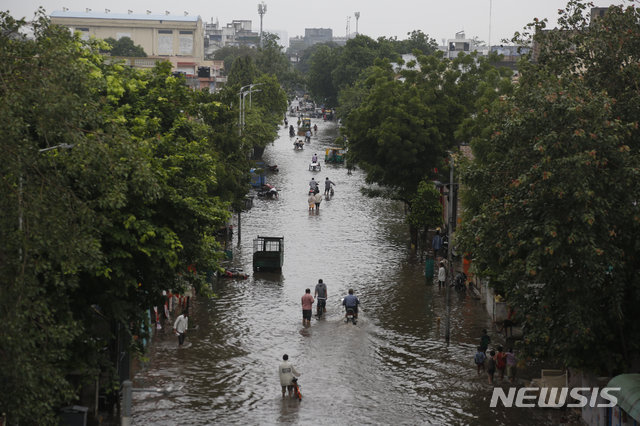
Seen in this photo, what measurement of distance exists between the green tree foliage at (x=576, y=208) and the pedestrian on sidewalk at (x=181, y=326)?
8781mm

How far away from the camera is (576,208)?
16.2m

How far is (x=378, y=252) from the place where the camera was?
37.9 m

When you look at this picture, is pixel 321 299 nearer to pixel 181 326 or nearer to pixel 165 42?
pixel 181 326

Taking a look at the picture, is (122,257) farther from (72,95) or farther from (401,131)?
(401,131)

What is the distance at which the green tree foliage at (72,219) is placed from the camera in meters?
12.2

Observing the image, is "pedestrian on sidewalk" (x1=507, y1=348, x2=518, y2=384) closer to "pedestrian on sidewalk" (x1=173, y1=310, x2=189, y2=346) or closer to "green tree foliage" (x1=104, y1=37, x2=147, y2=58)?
"pedestrian on sidewalk" (x1=173, y1=310, x2=189, y2=346)

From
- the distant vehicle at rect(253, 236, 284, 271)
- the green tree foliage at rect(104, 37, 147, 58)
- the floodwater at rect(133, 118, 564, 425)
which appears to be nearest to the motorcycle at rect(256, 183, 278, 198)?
the floodwater at rect(133, 118, 564, 425)

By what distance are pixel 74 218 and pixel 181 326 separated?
39.1 ft

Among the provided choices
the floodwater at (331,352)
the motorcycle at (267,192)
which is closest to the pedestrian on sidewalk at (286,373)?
the floodwater at (331,352)

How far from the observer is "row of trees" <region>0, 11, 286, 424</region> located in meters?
12.2

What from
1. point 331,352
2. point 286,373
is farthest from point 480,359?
point 286,373

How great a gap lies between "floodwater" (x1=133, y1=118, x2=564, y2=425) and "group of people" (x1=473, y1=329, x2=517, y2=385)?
0.38 metres

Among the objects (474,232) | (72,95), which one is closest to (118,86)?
(72,95)

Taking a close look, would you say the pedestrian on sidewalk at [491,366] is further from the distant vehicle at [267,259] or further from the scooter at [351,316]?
the distant vehicle at [267,259]
